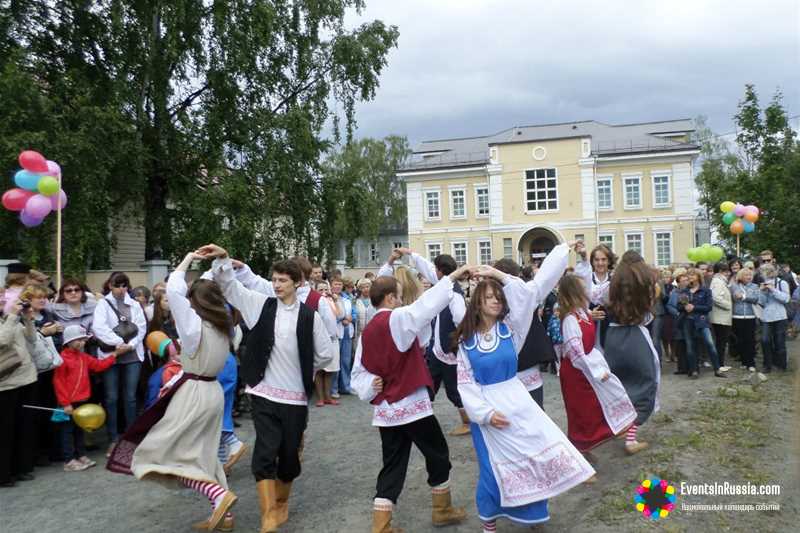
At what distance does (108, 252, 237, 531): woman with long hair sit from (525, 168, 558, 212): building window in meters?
36.3

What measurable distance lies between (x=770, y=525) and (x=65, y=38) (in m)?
18.0

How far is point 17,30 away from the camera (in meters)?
15.5

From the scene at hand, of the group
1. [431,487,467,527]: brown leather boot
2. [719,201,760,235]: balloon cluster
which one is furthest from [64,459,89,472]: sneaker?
[719,201,760,235]: balloon cluster

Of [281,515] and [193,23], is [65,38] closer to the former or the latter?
[193,23]

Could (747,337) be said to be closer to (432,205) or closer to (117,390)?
Result: (117,390)

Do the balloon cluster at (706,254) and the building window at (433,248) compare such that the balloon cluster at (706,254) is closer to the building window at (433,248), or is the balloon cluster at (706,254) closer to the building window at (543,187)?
the building window at (543,187)

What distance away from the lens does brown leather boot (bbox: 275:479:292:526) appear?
190 inches

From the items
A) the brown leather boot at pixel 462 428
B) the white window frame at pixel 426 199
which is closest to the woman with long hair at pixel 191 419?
the brown leather boot at pixel 462 428

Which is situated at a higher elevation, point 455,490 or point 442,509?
point 442,509

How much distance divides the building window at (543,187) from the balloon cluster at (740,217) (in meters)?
23.0

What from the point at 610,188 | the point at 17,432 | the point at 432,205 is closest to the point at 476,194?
the point at 432,205

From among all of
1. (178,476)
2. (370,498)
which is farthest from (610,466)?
(178,476)

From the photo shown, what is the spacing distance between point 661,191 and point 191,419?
3795 centimetres

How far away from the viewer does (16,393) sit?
6246 mm
